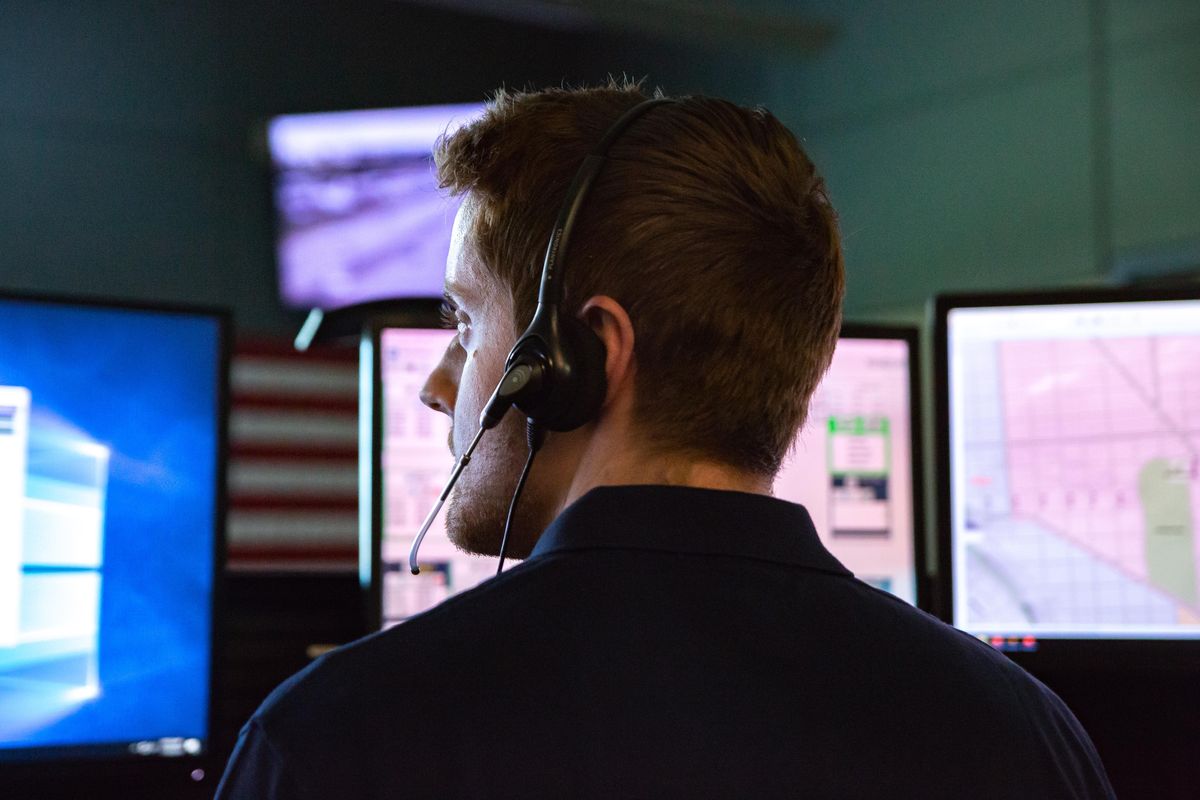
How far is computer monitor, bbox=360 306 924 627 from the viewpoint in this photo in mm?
1406

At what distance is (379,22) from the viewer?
4961 mm

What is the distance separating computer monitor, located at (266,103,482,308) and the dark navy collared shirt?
4109 millimetres

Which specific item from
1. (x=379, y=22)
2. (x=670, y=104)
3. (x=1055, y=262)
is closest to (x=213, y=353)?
(x=670, y=104)

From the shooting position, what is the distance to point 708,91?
491 cm

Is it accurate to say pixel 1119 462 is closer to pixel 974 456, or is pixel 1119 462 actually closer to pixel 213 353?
pixel 974 456

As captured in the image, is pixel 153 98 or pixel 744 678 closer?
pixel 744 678

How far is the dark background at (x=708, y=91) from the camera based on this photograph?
3574mm

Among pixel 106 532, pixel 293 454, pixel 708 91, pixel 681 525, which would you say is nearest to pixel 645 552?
pixel 681 525

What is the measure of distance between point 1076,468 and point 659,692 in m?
0.86

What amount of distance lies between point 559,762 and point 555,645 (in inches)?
2.3

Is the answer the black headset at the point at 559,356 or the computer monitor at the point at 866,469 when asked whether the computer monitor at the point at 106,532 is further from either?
the computer monitor at the point at 866,469

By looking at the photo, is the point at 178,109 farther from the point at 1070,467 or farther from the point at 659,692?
the point at 659,692

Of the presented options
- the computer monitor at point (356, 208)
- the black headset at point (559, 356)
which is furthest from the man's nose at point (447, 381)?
the computer monitor at point (356, 208)

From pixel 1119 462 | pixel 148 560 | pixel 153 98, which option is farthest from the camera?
pixel 153 98
